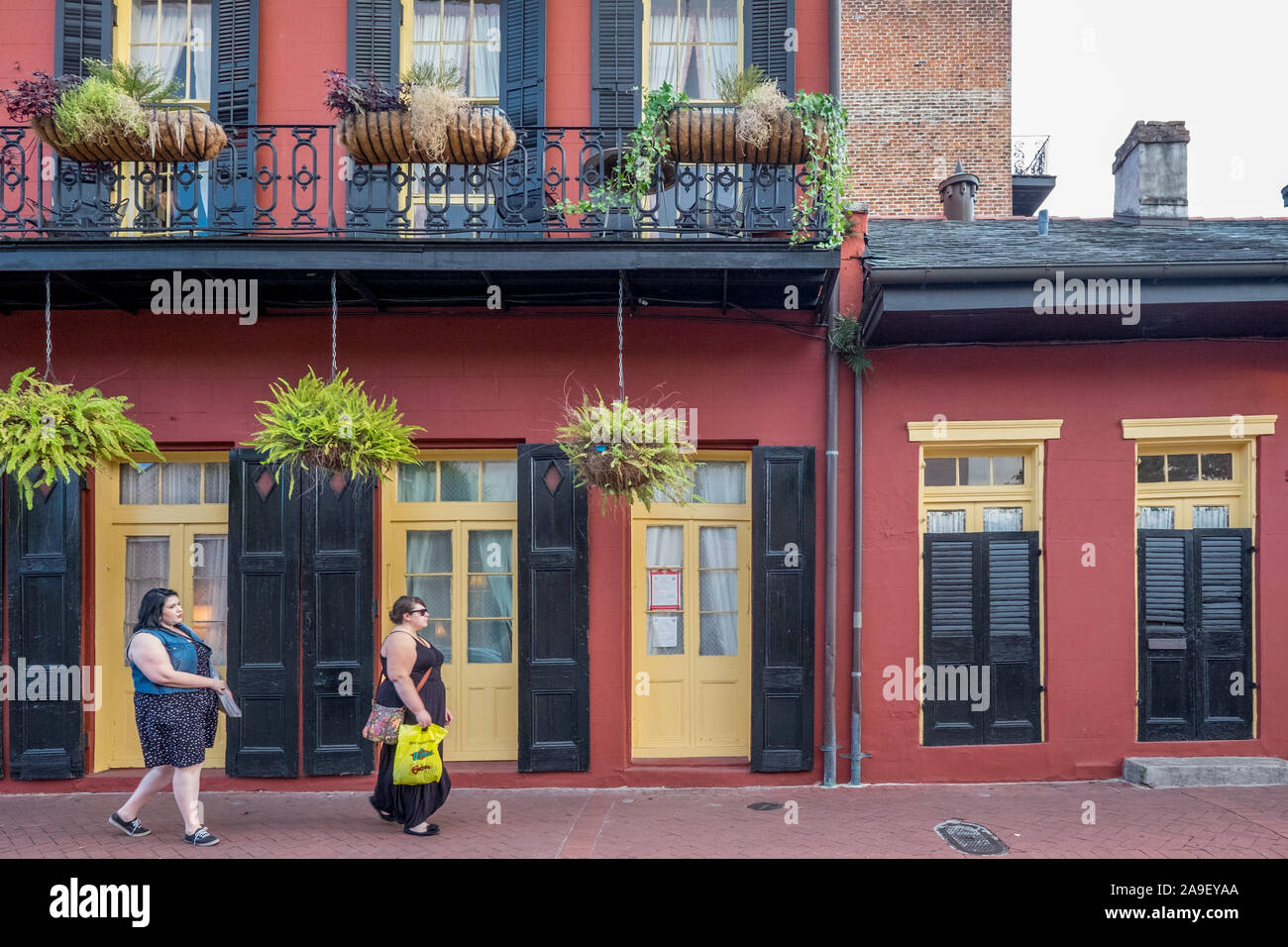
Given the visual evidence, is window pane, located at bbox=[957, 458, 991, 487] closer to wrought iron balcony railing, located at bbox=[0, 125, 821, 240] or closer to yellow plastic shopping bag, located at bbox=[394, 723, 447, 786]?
wrought iron balcony railing, located at bbox=[0, 125, 821, 240]

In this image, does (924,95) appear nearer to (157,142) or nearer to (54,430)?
(157,142)

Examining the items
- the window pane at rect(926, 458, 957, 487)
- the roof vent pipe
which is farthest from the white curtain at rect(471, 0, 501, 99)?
the window pane at rect(926, 458, 957, 487)

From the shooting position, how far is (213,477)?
24.5ft

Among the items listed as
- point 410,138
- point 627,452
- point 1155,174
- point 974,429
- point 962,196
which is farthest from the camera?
point 962,196

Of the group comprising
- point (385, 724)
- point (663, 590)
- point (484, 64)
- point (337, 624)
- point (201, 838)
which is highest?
point (484, 64)

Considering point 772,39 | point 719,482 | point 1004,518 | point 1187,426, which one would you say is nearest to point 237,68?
point 772,39

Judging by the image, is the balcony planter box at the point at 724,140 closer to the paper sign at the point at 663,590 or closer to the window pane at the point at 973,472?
the window pane at the point at 973,472

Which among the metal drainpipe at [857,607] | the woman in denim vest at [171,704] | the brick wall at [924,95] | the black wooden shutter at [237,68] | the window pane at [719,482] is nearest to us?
the woman in denim vest at [171,704]

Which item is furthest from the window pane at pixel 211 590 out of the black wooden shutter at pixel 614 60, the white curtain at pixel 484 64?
the black wooden shutter at pixel 614 60

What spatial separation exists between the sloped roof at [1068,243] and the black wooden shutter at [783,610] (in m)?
1.79

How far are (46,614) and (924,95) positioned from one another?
1327cm

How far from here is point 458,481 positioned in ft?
24.6

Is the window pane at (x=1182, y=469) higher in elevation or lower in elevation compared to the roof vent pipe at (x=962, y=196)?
lower

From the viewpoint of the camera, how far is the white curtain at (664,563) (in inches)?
295
